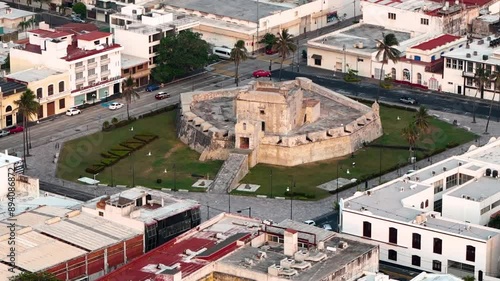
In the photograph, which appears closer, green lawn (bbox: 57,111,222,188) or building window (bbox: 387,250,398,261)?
building window (bbox: 387,250,398,261)

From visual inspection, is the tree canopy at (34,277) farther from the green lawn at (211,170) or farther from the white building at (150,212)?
the green lawn at (211,170)

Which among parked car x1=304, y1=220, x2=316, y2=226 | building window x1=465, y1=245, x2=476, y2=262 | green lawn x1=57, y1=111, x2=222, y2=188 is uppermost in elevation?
building window x1=465, y1=245, x2=476, y2=262

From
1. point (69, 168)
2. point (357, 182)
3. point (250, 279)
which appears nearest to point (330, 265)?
point (250, 279)

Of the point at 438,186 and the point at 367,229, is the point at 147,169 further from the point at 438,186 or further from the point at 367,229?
the point at 367,229

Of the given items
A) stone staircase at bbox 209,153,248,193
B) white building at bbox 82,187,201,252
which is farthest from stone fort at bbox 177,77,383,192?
white building at bbox 82,187,201,252

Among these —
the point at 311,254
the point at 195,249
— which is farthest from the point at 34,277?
the point at 311,254

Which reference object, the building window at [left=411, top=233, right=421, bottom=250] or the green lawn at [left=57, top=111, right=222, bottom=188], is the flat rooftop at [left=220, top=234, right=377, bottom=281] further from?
the green lawn at [left=57, top=111, right=222, bottom=188]

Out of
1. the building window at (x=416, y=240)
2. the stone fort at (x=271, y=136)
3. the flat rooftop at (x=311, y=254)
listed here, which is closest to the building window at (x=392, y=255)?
the building window at (x=416, y=240)
